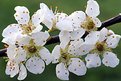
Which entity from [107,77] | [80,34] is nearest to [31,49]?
[80,34]

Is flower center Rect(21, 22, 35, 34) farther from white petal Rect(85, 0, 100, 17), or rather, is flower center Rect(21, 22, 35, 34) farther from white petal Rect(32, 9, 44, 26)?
white petal Rect(85, 0, 100, 17)

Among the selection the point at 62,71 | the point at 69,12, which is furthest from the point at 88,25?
the point at 69,12

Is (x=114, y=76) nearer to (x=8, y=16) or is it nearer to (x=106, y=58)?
(x=8, y=16)

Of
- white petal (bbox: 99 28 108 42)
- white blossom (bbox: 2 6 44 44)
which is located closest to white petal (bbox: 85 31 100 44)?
white petal (bbox: 99 28 108 42)

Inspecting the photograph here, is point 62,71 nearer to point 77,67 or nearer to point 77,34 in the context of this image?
point 77,67

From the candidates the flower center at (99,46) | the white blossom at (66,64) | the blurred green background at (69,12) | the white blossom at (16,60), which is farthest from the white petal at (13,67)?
the blurred green background at (69,12)
